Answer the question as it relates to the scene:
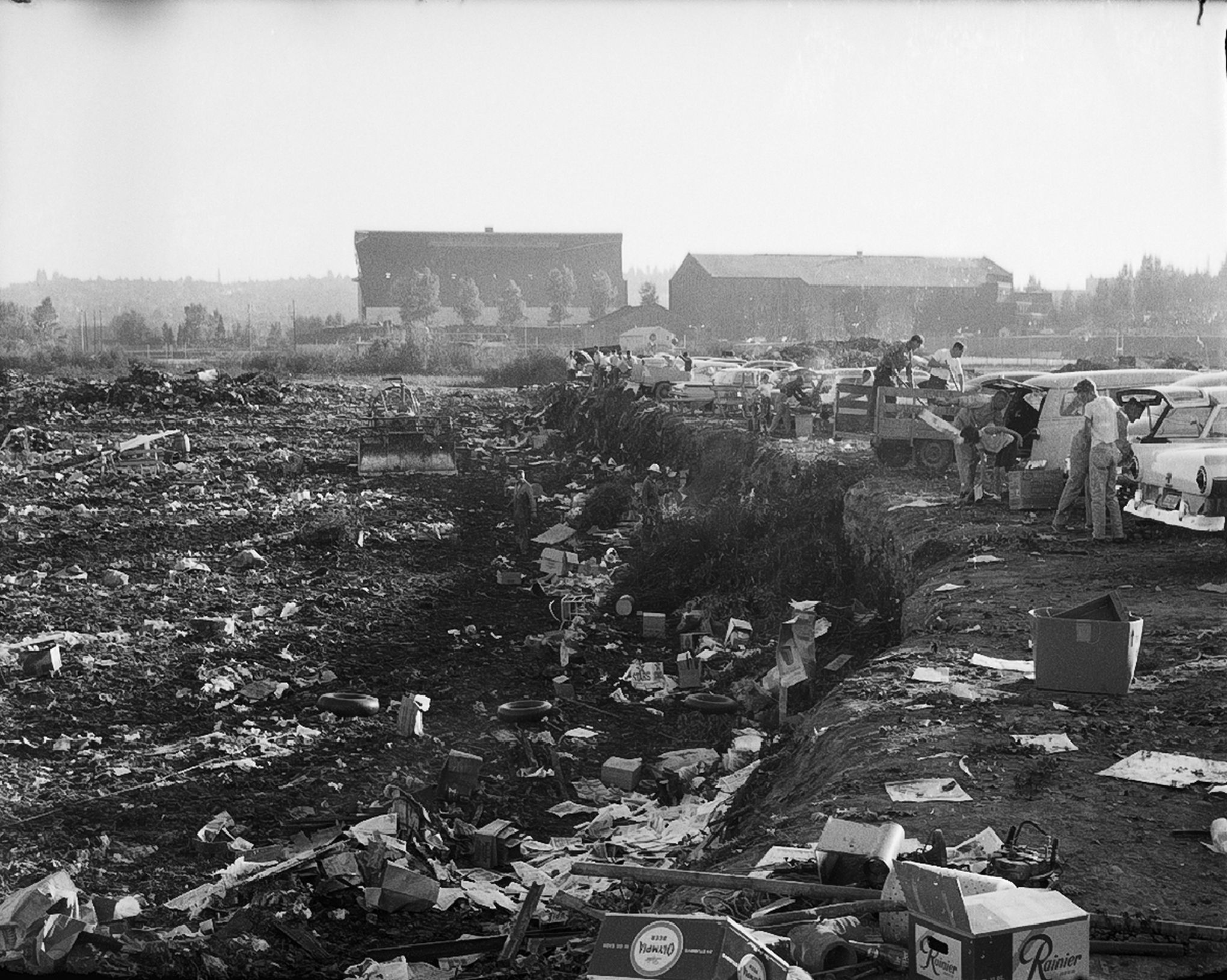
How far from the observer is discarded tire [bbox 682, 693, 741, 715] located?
8.68 metres

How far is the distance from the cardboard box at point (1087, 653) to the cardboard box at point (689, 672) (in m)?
3.66

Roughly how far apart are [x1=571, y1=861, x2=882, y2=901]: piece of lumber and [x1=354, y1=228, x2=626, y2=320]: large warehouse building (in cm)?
6792

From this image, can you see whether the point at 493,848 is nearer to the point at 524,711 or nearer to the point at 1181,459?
the point at 524,711

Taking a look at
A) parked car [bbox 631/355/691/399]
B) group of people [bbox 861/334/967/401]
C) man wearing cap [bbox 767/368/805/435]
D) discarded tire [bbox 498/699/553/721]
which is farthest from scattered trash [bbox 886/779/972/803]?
parked car [bbox 631/355/691/399]

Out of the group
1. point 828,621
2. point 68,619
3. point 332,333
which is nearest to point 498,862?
point 828,621

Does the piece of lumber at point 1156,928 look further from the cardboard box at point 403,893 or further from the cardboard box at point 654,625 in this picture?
the cardboard box at point 654,625

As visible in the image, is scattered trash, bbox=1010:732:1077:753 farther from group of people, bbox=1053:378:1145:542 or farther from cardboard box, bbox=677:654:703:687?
group of people, bbox=1053:378:1145:542

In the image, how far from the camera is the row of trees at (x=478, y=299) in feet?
223

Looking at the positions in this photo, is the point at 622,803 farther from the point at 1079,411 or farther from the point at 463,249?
the point at 463,249

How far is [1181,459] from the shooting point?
9492mm

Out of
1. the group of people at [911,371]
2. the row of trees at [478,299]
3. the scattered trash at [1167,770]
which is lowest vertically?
the scattered trash at [1167,770]

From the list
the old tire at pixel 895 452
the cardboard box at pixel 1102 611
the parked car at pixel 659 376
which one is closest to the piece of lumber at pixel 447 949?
the cardboard box at pixel 1102 611

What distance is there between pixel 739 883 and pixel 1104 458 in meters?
6.88

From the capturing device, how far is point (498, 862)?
6.11m
